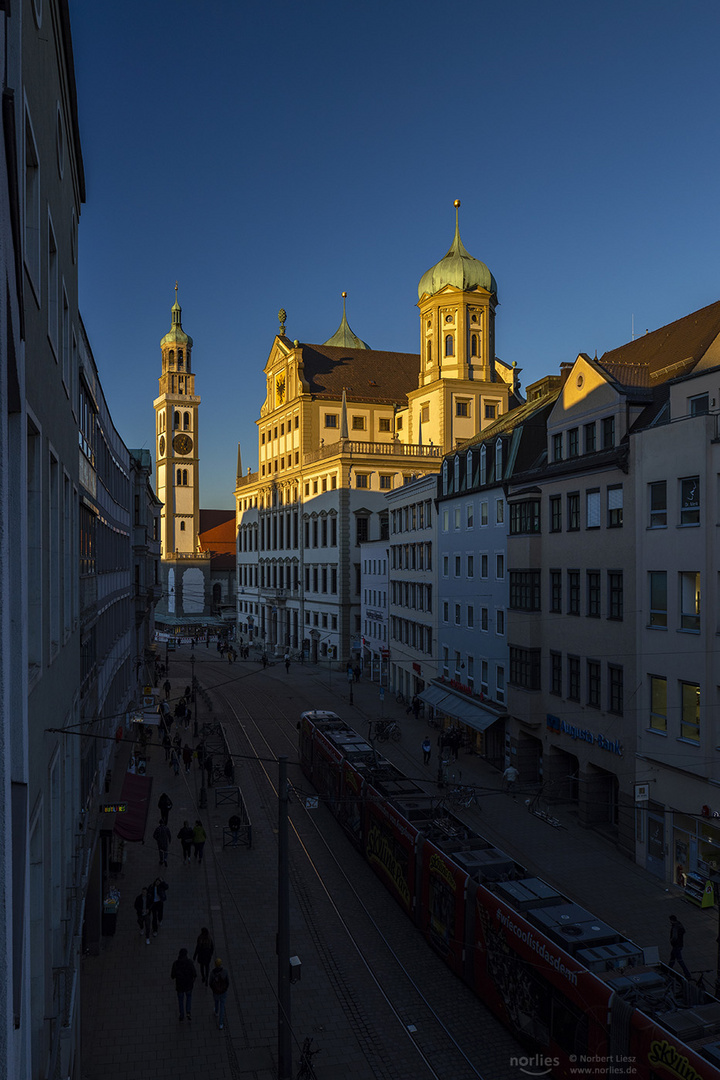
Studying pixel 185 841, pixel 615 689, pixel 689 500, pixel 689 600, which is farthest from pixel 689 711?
pixel 185 841

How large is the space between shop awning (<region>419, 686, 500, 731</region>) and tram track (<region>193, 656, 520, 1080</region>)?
9.36m

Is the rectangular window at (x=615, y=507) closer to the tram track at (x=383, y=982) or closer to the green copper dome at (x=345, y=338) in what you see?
the tram track at (x=383, y=982)

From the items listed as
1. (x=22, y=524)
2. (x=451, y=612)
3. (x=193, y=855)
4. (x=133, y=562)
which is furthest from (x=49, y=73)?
(x=133, y=562)

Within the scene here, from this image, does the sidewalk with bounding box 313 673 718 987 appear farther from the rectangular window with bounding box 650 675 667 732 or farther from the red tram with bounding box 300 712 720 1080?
the rectangular window with bounding box 650 675 667 732

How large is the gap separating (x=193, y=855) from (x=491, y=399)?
52.8 meters

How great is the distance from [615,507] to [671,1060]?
19100 mm

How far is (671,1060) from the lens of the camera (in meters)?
11.5

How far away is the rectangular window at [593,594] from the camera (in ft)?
95.7

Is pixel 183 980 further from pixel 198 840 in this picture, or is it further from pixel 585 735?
pixel 585 735

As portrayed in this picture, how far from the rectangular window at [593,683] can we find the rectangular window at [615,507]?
4896 mm

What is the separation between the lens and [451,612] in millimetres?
45188

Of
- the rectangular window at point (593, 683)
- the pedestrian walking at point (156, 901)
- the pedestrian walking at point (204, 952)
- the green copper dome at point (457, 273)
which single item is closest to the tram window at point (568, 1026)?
the pedestrian walking at point (204, 952)

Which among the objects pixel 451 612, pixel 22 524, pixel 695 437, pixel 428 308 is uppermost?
pixel 428 308

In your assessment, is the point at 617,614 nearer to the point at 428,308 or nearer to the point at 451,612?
the point at 451,612
